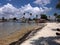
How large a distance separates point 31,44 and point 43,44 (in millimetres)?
1060

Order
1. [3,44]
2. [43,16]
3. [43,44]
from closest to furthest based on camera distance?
[43,44] → [3,44] → [43,16]

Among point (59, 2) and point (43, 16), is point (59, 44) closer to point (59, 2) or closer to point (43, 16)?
point (59, 2)

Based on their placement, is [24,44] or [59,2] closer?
[24,44]

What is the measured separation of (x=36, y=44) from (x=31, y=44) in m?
0.43

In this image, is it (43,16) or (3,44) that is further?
(43,16)

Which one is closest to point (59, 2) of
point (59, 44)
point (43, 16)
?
point (59, 44)

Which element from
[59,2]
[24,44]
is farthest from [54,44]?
[59,2]

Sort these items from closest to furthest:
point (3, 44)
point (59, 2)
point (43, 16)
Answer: point (3, 44)
point (59, 2)
point (43, 16)

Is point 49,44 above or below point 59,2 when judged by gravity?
below

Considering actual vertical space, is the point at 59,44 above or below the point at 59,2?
below

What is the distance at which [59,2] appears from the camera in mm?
23359

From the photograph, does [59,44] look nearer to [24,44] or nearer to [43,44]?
[43,44]

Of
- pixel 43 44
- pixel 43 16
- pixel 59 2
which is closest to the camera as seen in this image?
pixel 43 44

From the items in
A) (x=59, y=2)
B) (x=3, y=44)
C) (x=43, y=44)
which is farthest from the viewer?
(x=59, y=2)
